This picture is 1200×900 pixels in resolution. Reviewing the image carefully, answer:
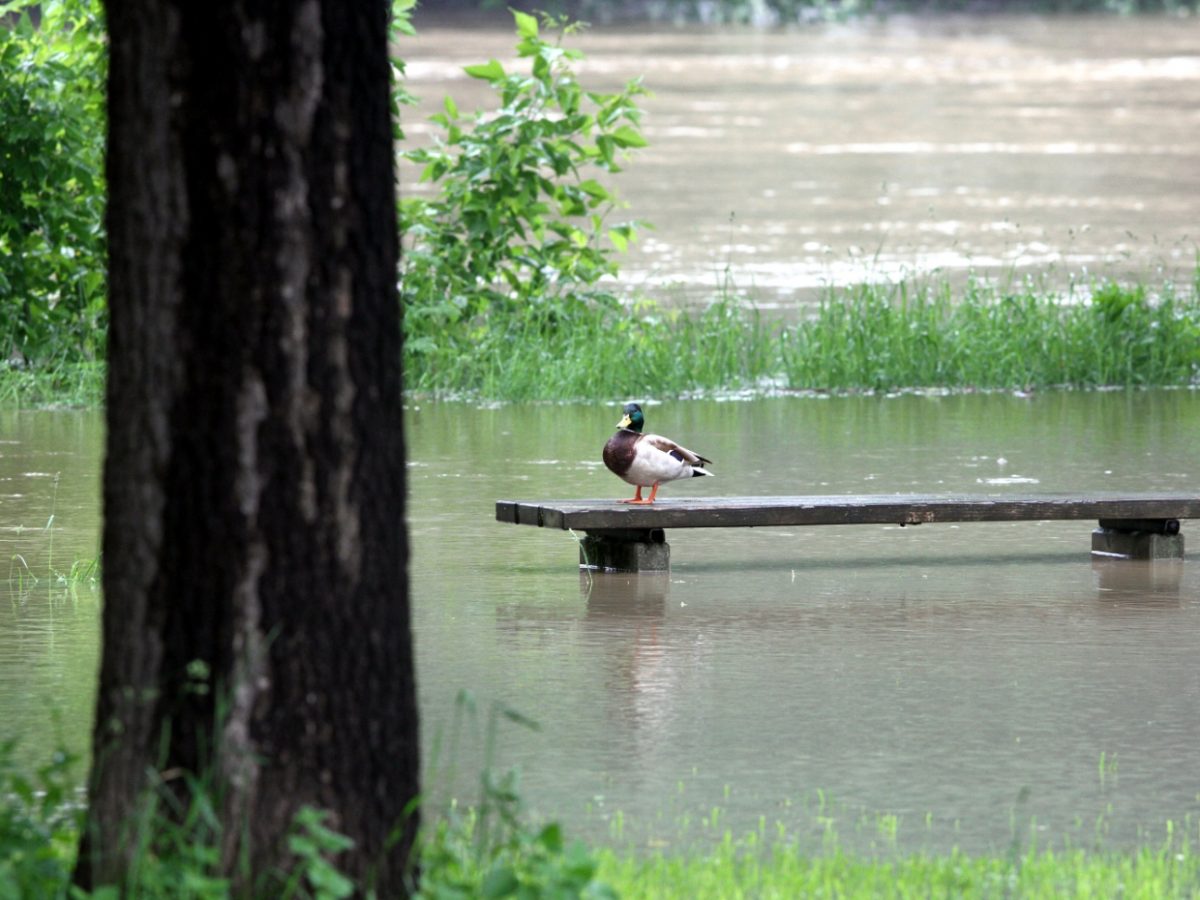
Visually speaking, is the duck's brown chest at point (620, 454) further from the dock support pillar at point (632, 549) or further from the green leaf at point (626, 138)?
the green leaf at point (626, 138)

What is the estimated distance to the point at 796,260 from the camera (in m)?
21.6

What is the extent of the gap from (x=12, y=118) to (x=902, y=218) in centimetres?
1226

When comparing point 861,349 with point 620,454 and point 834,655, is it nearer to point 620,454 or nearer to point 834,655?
point 620,454

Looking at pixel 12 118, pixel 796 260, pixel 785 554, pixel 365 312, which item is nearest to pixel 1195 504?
pixel 785 554

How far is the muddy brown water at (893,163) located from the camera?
21.1 metres

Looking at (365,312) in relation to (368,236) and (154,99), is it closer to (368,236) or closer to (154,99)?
(368,236)

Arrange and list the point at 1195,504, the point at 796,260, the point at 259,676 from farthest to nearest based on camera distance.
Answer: the point at 796,260 → the point at 1195,504 → the point at 259,676

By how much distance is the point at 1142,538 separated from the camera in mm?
9680


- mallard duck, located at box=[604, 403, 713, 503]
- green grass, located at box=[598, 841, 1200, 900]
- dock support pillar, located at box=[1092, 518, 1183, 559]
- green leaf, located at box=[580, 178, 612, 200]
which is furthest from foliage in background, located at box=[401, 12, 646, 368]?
→ green grass, located at box=[598, 841, 1200, 900]

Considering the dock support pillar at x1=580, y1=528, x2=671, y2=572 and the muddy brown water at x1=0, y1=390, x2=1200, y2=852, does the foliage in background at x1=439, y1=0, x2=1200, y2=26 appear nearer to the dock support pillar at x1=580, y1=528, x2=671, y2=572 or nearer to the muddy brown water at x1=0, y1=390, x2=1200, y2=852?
the muddy brown water at x1=0, y1=390, x2=1200, y2=852

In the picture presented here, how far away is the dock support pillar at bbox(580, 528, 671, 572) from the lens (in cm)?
938

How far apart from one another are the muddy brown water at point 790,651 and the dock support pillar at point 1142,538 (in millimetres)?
132

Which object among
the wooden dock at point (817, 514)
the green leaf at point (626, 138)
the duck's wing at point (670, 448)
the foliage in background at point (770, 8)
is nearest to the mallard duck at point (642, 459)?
the duck's wing at point (670, 448)

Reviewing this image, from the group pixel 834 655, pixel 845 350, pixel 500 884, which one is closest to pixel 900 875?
pixel 500 884
